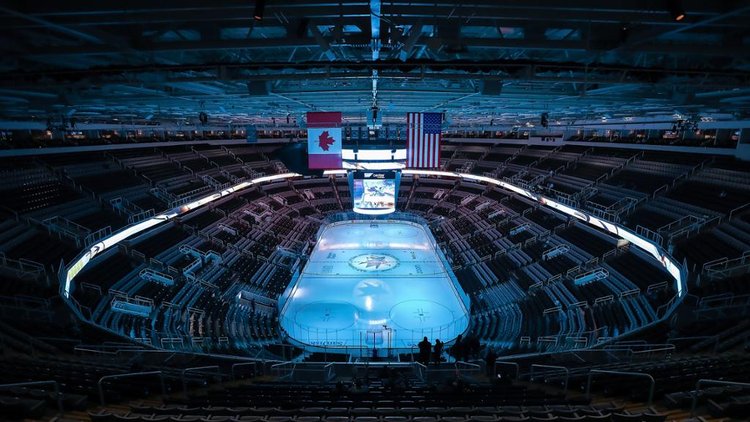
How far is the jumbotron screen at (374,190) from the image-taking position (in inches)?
1129

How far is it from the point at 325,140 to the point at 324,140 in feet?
0.10

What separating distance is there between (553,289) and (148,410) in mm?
17156

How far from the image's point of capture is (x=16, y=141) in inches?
701

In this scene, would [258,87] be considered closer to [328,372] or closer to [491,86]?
[491,86]

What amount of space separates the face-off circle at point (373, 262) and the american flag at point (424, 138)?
10.9m

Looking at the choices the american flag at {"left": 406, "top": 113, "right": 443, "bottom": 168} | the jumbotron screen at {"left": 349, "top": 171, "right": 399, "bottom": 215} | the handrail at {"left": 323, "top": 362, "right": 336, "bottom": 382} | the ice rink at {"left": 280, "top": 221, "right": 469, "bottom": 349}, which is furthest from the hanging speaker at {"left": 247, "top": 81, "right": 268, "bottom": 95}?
the jumbotron screen at {"left": 349, "top": 171, "right": 399, "bottom": 215}

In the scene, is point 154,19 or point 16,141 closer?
point 154,19

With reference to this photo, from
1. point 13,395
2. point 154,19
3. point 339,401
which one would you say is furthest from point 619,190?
point 13,395

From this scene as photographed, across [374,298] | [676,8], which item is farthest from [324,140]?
[374,298]

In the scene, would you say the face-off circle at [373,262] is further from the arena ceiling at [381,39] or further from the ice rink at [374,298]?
the arena ceiling at [381,39]

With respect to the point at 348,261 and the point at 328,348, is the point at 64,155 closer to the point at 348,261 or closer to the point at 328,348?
the point at 348,261

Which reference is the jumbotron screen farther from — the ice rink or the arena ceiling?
the arena ceiling

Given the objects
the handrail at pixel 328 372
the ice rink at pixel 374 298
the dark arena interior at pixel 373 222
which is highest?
the dark arena interior at pixel 373 222

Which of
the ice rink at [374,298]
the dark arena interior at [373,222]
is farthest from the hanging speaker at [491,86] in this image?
the ice rink at [374,298]
